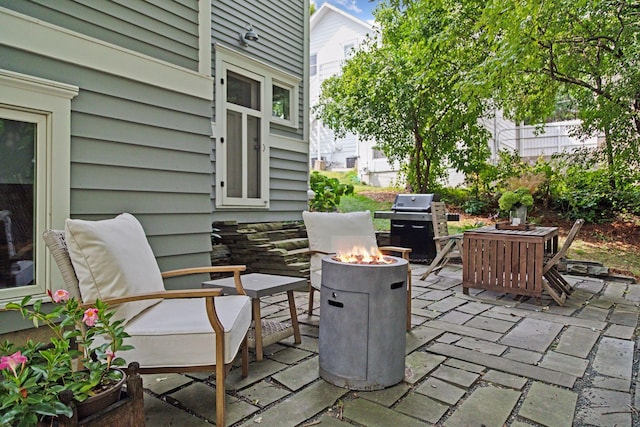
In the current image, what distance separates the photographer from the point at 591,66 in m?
6.27

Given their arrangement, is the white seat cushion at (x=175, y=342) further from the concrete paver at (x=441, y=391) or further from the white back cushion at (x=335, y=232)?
the white back cushion at (x=335, y=232)

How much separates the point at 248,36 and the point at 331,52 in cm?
1046

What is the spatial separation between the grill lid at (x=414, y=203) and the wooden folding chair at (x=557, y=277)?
195 cm

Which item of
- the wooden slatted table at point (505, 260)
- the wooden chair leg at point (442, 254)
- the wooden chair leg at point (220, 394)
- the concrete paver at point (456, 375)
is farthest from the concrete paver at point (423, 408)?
the wooden chair leg at point (442, 254)

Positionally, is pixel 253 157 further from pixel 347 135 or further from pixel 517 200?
pixel 347 135

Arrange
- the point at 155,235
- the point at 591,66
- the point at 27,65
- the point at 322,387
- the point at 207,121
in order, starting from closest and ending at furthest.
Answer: the point at 322,387 → the point at 27,65 → the point at 155,235 → the point at 207,121 → the point at 591,66

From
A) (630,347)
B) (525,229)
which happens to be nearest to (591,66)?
(525,229)

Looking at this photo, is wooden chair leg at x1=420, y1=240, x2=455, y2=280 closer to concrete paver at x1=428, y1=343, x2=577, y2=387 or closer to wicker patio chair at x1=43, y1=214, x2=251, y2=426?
concrete paver at x1=428, y1=343, x2=577, y2=387

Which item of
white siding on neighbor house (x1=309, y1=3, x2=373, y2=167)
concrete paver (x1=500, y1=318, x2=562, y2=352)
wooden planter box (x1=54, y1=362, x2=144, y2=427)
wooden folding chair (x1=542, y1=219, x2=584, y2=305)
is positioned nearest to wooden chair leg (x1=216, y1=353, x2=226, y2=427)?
wooden planter box (x1=54, y1=362, x2=144, y2=427)

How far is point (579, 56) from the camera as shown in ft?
20.2

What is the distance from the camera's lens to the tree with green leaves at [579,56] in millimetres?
5012

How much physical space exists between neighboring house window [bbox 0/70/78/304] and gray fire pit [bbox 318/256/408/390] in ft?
5.94

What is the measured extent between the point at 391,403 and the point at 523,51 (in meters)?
4.82

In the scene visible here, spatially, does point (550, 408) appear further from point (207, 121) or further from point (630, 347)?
point (207, 121)
